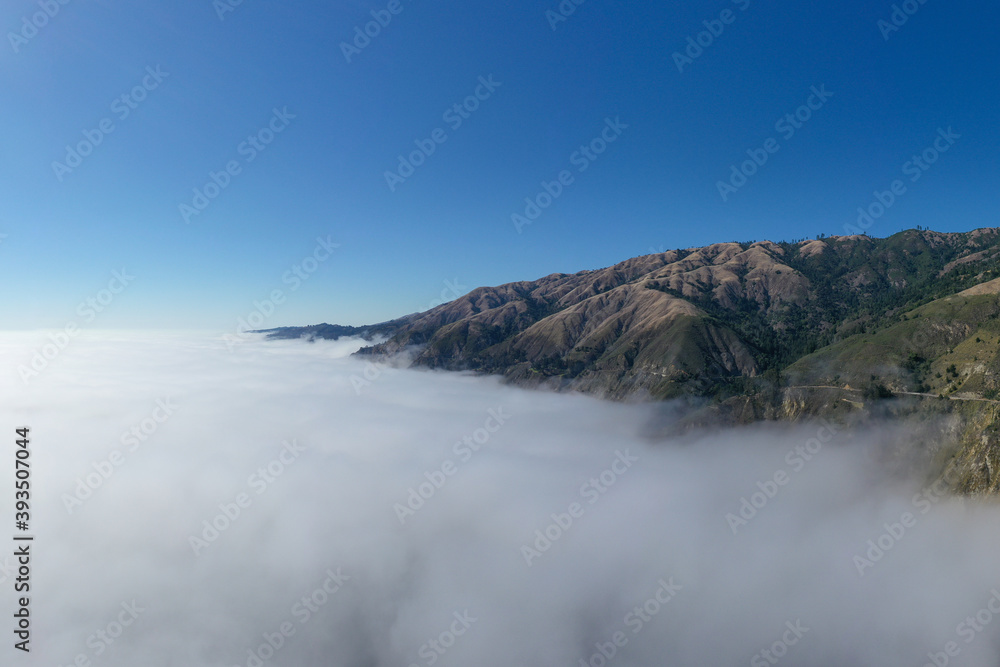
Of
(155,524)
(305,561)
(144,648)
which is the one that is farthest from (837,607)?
(155,524)

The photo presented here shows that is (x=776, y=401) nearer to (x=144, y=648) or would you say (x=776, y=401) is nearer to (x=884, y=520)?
(x=884, y=520)

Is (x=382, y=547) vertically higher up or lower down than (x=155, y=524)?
lower down

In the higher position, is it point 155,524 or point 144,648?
point 155,524

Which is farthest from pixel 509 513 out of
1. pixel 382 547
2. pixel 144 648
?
pixel 144 648

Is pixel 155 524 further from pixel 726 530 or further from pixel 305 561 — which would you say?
pixel 726 530

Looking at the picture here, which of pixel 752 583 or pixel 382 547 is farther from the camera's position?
pixel 382 547

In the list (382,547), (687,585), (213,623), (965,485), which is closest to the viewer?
(965,485)

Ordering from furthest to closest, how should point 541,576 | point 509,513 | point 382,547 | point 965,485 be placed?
point 509,513 < point 382,547 < point 541,576 < point 965,485

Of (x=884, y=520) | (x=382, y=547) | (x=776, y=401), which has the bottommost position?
(x=884, y=520)

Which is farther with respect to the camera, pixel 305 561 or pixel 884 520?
pixel 305 561
